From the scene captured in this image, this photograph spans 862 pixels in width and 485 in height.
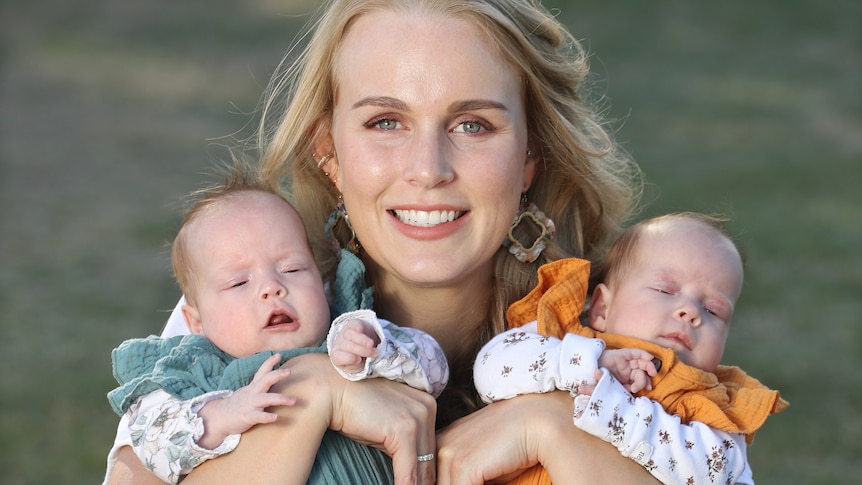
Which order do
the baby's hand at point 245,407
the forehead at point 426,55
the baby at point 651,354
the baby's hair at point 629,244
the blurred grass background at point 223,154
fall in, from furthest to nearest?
the blurred grass background at point 223,154 → the baby's hair at point 629,244 → the forehead at point 426,55 → the baby at point 651,354 → the baby's hand at point 245,407

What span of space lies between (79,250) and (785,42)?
9.32 m

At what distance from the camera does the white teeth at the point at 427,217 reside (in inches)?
132

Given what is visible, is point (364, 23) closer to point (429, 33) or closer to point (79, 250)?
point (429, 33)

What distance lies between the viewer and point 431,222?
11.0 feet

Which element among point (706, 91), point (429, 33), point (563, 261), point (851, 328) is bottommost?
point (851, 328)

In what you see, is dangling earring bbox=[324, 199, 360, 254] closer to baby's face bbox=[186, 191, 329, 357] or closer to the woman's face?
the woman's face

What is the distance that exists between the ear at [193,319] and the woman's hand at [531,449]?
0.75m

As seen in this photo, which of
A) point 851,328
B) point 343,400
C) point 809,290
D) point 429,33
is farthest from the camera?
point 809,290

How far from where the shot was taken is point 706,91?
525 inches

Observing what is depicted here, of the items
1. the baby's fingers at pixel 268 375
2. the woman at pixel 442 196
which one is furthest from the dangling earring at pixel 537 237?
the baby's fingers at pixel 268 375

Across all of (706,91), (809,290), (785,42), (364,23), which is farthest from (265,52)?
(364,23)

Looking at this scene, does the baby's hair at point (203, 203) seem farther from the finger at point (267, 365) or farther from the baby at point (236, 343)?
the finger at point (267, 365)

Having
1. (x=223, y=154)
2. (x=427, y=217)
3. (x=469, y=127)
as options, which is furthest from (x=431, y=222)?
(x=223, y=154)

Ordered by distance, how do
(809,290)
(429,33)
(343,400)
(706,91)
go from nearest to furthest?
1. (343,400)
2. (429,33)
3. (809,290)
4. (706,91)
